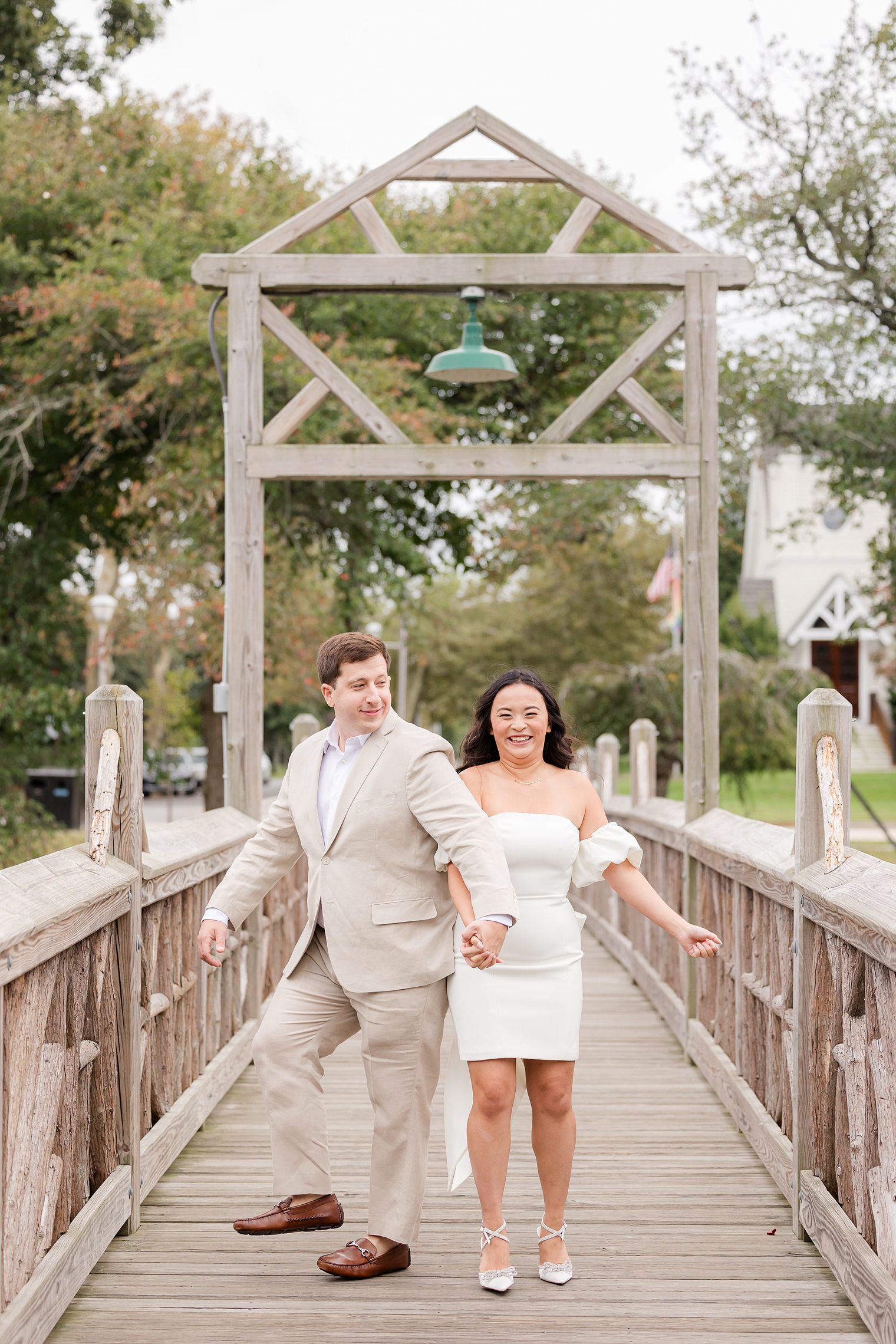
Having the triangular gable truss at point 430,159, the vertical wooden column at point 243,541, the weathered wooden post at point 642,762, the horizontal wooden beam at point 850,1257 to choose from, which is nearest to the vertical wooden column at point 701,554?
the triangular gable truss at point 430,159

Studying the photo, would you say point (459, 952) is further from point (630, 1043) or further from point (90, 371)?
point (90, 371)

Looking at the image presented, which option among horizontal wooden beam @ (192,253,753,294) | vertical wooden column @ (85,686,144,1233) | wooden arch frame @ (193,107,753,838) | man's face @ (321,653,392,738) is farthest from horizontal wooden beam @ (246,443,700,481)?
man's face @ (321,653,392,738)

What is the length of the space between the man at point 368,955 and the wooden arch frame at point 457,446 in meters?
2.90

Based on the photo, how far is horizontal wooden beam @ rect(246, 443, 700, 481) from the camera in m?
6.75

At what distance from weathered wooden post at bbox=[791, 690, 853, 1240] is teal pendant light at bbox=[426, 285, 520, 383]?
2.89 metres

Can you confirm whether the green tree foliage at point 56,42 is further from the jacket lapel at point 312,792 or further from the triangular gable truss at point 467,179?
the jacket lapel at point 312,792

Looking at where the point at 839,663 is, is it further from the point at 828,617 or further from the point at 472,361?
the point at 472,361

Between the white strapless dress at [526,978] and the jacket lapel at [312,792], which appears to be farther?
the jacket lapel at [312,792]

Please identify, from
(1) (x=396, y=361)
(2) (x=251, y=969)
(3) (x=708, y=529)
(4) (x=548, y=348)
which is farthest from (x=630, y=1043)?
(4) (x=548, y=348)

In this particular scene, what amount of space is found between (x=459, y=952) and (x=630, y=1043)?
380cm

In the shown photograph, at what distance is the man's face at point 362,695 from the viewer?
12.7ft

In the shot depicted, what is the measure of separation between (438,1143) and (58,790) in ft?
74.0

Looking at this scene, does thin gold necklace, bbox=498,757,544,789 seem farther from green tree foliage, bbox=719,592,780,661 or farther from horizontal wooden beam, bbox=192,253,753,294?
green tree foliage, bbox=719,592,780,661

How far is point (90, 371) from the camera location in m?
15.4
